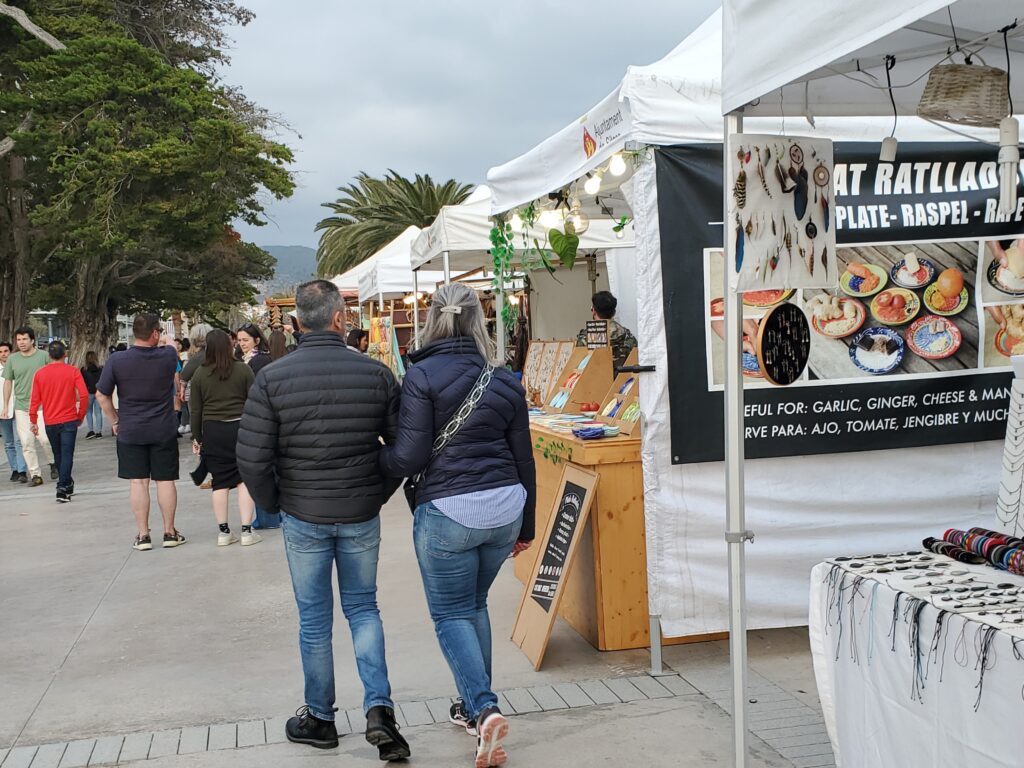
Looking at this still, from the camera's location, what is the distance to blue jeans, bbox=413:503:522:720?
3559 millimetres

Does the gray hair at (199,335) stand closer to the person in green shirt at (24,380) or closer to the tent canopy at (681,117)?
the person in green shirt at (24,380)

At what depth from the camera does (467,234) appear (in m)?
9.23

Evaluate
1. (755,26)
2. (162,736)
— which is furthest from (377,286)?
(755,26)

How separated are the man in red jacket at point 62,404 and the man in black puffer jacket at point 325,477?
7604 millimetres

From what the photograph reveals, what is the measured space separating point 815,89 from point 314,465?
247 centimetres

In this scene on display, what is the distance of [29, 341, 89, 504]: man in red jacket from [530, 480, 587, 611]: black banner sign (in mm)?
7270

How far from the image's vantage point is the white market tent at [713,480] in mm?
4496

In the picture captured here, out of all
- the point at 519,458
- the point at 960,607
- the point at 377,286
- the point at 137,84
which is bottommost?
the point at 960,607

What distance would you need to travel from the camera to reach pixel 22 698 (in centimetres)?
459

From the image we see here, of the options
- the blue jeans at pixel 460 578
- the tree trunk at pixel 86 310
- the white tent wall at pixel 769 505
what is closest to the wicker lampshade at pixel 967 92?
the white tent wall at pixel 769 505

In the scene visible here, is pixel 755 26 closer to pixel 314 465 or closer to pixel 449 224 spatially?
pixel 314 465

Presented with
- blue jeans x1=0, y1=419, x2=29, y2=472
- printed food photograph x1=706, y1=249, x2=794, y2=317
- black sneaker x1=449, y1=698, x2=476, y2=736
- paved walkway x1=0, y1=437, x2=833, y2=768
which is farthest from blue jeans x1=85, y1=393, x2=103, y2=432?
printed food photograph x1=706, y1=249, x2=794, y2=317

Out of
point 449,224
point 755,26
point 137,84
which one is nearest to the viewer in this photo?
point 755,26

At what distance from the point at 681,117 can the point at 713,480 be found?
5.63 ft
